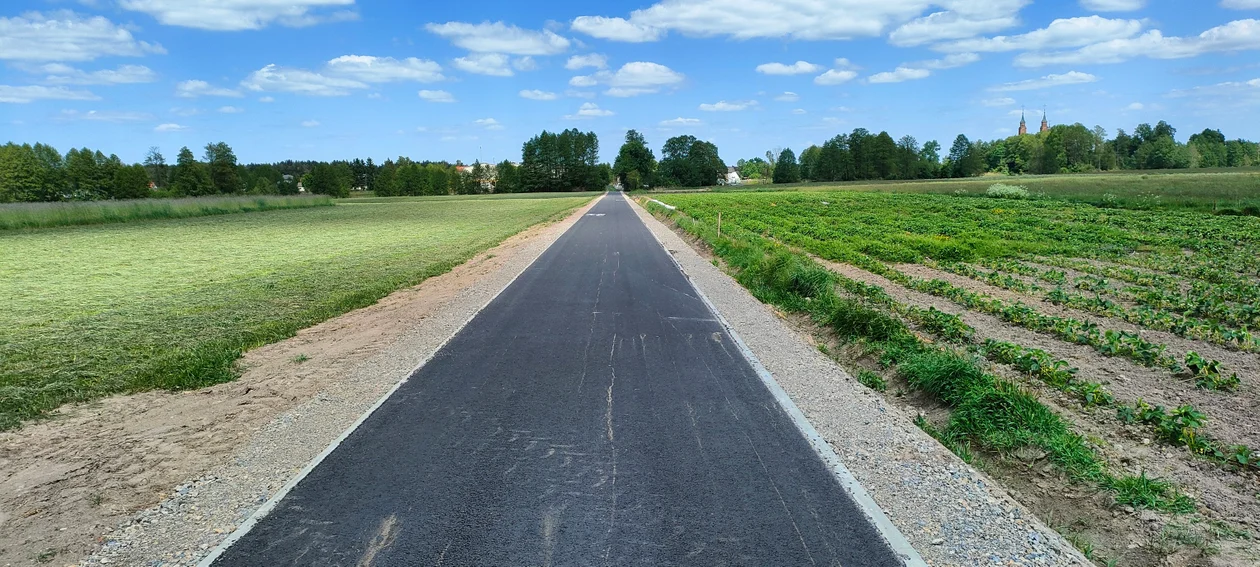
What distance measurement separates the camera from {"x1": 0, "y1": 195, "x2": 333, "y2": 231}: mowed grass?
33.9 meters

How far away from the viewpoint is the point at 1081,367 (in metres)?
7.34

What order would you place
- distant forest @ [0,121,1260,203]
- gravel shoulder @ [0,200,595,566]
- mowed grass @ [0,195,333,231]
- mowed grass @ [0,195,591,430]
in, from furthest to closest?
distant forest @ [0,121,1260,203] → mowed grass @ [0,195,333,231] → mowed grass @ [0,195,591,430] → gravel shoulder @ [0,200,595,566]

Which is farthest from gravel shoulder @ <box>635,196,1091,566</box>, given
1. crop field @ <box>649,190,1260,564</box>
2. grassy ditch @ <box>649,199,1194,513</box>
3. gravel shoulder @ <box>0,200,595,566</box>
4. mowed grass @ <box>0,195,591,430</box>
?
mowed grass @ <box>0,195,591,430</box>

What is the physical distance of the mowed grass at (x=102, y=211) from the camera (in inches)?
1336

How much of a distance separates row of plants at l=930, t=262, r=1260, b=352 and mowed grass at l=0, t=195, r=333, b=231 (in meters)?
44.0

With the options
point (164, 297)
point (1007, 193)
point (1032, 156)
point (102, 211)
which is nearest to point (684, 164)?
point (1032, 156)

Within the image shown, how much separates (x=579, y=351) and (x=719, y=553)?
4.78 m

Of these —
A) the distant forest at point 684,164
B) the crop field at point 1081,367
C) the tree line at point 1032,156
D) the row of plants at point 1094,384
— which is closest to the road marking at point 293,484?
the crop field at point 1081,367

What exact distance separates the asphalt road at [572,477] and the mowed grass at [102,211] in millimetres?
39819

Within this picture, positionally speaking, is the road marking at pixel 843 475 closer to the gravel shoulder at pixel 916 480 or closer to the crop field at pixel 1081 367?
the gravel shoulder at pixel 916 480

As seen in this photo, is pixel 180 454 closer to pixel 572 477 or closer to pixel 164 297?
pixel 572 477

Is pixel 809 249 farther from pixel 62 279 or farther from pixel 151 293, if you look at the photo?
pixel 62 279

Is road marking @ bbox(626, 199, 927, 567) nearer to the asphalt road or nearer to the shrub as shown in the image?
the asphalt road

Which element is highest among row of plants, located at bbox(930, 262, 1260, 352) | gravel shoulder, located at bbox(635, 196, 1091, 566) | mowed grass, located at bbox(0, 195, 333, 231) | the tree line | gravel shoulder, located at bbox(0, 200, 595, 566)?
the tree line
